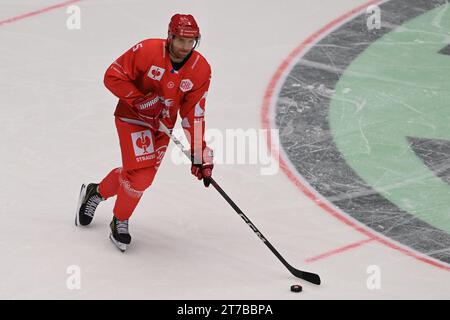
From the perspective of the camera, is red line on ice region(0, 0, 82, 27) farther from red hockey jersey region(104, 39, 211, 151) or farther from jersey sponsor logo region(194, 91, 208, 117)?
jersey sponsor logo region(194, 91, 208, 117)

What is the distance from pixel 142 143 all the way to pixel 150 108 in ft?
0.63

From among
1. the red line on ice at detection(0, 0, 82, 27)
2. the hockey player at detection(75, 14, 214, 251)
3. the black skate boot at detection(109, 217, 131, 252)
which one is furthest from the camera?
the red line on ice at detection(0, 0, 82, 27)

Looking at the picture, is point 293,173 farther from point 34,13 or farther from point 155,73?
point 34,13

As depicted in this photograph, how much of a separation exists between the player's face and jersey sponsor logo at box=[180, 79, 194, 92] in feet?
0.44

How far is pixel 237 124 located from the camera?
25.2 ft

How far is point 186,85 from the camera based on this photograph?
5836 millimetres

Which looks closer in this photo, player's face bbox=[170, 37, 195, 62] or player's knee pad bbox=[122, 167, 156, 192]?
player's face bbox=[170, 37, 195, 62]

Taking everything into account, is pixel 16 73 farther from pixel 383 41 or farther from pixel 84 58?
pixel 383 41

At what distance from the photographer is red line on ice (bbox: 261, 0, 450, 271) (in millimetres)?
6262

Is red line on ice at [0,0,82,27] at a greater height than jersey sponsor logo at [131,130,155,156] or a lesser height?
greater

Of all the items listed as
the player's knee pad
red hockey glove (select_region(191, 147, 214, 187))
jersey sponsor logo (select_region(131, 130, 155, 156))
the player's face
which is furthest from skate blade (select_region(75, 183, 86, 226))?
the player's face

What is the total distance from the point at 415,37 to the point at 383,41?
27 centimetres

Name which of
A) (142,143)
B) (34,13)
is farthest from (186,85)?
(34,13)
